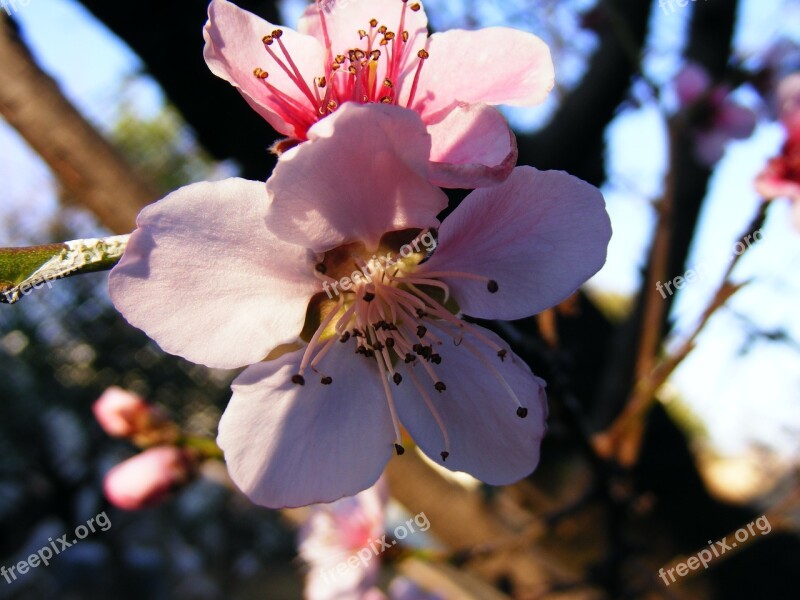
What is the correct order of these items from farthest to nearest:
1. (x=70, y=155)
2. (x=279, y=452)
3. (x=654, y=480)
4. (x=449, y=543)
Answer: (x=654, y=480) → (x=449, y=543) → (x=70, y=155) → (x=279, y=452)

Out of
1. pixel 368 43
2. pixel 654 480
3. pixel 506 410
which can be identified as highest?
pixel 368 43

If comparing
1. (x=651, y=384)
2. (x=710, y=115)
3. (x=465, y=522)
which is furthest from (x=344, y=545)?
(x=710, y=115)

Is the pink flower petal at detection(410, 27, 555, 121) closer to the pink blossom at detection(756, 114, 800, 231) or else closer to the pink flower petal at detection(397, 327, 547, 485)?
the pink flower petal at detection(397, 327, 547, 485)

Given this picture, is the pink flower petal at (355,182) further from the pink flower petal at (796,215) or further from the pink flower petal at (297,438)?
the pink flower petal at (796,215)

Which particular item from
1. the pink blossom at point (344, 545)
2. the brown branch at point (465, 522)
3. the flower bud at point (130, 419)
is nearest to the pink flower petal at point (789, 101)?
the brown branch at point (465, 522)

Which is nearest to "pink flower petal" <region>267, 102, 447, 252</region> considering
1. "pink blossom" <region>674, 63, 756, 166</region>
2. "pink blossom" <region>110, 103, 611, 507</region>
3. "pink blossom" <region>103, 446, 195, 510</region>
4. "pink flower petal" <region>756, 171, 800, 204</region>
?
"pink blossom" <region>110, 103, 611, 507</region>

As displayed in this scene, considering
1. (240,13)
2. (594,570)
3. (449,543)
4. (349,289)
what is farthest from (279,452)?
(449,543)

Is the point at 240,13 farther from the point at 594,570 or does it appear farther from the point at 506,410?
the point at 594,570
